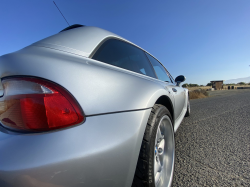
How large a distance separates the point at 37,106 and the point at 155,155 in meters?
1.04

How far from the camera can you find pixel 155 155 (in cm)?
130

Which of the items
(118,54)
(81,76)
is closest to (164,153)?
(118,54)

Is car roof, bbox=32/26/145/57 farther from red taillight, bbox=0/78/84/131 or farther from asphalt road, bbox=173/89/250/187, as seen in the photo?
asphalt road, bbox=173/89/250/187

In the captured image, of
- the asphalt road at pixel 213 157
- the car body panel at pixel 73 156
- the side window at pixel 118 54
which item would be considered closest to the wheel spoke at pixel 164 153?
the asphalt road at pixel 213 157

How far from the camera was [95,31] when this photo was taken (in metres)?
1.32

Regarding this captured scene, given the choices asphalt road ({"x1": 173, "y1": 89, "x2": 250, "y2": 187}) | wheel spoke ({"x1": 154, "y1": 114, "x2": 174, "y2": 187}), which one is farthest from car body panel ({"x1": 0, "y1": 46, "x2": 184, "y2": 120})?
asphalt road ({"x1": 173, "y1": 89, "x2": 250, "y2": 187})

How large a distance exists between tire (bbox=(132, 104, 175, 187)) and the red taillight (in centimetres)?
55

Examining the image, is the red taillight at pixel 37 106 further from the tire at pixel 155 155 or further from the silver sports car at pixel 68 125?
the tire at pixel 155 155

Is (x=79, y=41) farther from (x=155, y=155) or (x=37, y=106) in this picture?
(x=155, y=155)

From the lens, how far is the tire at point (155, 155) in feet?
3.29

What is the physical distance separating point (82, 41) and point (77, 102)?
0.60 meters

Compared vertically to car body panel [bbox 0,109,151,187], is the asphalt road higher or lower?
lower

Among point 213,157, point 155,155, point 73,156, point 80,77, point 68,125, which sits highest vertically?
point 80,77

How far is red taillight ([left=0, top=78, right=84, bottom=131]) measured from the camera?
701mm
